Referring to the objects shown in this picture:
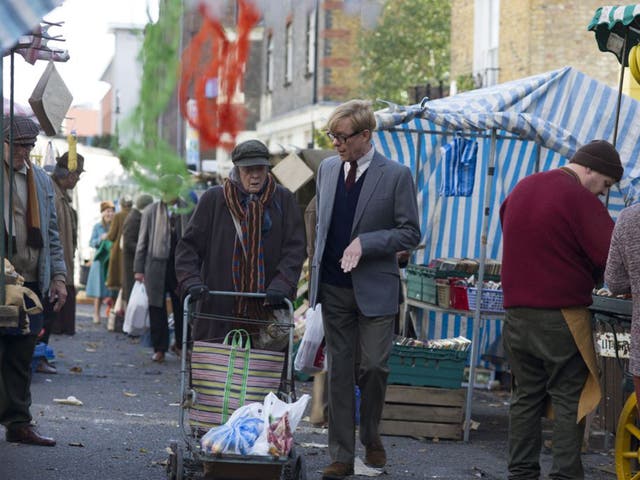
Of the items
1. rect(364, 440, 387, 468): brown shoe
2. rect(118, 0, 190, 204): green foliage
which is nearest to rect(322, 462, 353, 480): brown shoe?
rect(364, 440, 387, 468): brown shoe

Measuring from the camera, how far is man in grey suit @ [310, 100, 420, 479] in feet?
26.0

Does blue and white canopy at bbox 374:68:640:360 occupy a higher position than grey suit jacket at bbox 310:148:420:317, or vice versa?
blue and white canopy at bbox 374:68:640:360

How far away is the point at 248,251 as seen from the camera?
7.94m

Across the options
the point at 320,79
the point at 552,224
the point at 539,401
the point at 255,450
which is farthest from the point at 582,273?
the point at 320,79

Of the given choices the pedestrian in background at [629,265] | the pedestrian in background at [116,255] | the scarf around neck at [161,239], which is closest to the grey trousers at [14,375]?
the pedestrian in background at [629,265]

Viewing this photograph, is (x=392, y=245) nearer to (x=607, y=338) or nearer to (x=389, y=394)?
(x=607, y=338)

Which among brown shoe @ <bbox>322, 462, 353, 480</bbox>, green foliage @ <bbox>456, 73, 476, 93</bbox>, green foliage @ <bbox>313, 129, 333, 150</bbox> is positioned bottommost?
brown shoe @ <bbox>322, 462, 353, 480</bbox>

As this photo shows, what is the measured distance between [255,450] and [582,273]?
195cm

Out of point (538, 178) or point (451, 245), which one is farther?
point (451, 245)

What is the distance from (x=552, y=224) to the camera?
7027 millimetres

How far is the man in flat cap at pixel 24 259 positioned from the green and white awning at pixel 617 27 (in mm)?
4167

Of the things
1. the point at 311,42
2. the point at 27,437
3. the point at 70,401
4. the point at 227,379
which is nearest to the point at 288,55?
the point at 311,42

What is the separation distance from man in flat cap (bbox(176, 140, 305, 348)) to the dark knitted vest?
176 millimetres

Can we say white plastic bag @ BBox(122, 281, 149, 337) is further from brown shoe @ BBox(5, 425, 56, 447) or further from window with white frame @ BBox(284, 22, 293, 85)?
window with white frame @ BBox(284, 22, 293, 85)
